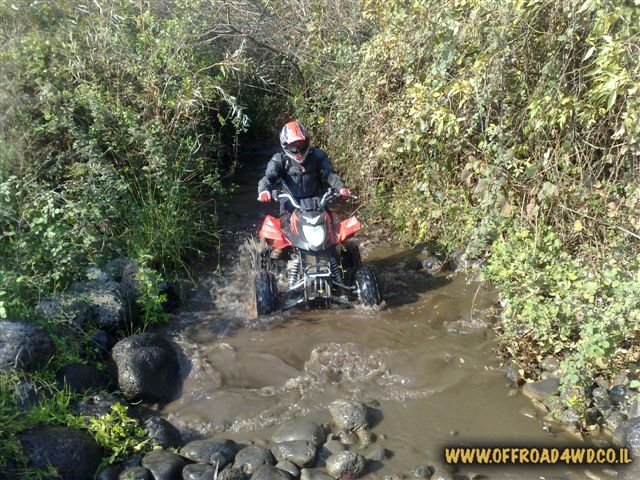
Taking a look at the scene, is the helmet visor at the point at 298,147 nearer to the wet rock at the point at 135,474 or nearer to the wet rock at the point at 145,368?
the wet rock at the point at 145,368

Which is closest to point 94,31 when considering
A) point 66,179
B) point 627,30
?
point 66,179

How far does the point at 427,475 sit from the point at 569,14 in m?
3.98

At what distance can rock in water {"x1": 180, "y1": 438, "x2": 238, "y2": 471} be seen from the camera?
4102 millimetres

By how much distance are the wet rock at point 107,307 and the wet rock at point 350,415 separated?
2381mm

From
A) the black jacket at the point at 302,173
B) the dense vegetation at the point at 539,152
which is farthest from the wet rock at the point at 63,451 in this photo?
the black jacket at the point at 302,173

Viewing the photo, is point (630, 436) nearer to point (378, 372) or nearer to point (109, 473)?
point (378, 372)

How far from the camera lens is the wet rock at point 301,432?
14.0ft

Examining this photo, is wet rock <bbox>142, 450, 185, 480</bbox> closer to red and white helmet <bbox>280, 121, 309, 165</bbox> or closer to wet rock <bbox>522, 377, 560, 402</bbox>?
wet rock <bbox>522, 377, 560, 402</bbox>

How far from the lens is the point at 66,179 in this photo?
275 inches

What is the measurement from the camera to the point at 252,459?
4051mm

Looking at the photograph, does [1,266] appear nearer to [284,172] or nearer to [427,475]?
[284,172]

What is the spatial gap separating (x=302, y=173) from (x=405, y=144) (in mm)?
1272

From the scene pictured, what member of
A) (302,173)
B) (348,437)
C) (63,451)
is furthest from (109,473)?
(302,173)

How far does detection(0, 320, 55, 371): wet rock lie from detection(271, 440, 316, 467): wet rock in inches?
79.0
